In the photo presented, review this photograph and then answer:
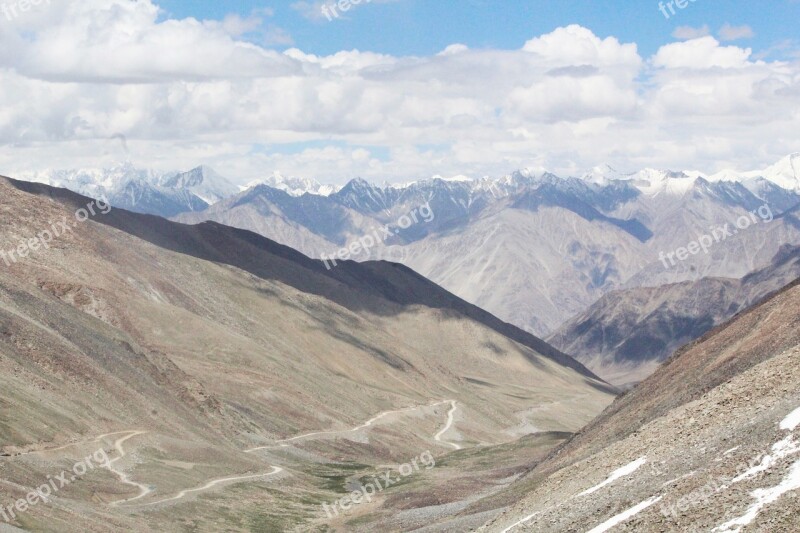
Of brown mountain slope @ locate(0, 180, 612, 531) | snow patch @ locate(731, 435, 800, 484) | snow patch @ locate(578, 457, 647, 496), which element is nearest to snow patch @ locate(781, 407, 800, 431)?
snow patch @ locate(731, 435, 800, 484)

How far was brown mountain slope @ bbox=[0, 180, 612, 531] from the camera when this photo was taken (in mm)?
77438

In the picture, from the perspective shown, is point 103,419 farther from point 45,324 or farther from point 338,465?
point 338,465

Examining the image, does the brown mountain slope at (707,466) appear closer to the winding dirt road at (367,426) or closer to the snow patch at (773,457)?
the snow patch at (773,457)

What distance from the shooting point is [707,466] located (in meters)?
39.7

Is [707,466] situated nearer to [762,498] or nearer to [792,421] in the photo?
[792,421]

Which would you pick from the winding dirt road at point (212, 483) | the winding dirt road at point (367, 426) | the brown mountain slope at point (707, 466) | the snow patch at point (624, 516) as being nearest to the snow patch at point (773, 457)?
the brown mountain slope at point (707, 466)

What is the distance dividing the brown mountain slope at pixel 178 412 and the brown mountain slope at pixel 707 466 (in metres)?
21.2

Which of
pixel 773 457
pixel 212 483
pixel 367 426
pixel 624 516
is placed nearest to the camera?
pixel 773 457

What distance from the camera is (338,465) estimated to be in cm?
Result: 12262

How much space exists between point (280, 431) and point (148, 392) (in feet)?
86.1

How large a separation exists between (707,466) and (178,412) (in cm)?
8585

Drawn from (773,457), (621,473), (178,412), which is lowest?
(178,412)

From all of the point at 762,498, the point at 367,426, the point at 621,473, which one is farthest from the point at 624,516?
the point at 367,426

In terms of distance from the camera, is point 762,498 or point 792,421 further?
point 792,421
